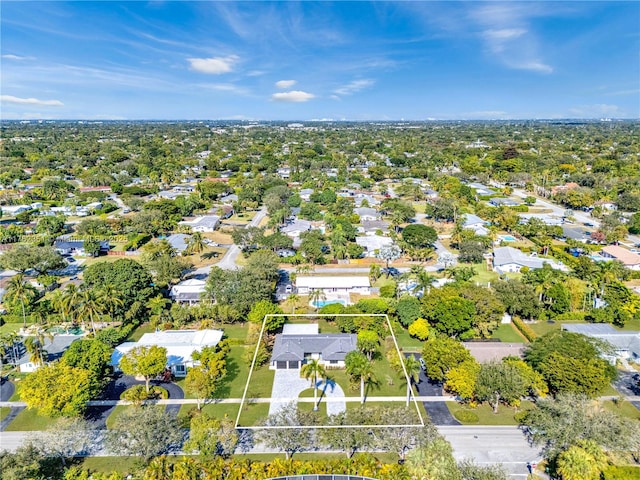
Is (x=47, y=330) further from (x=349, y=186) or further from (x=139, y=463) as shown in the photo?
(x=349, y=186)

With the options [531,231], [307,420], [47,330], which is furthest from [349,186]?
[307,420]

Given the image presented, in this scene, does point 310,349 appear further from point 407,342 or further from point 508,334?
point 508,334

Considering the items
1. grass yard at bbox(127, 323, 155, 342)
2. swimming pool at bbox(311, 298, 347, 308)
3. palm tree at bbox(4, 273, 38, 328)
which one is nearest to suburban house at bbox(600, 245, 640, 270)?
swimming pool at bbox(311, 298, 347, 308)

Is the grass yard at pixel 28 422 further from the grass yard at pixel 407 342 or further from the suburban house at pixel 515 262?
the suburban house at pixel 515 262

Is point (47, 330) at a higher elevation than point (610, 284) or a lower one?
lower

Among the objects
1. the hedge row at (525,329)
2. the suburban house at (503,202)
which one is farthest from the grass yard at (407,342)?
the suburban house at (503,202)
